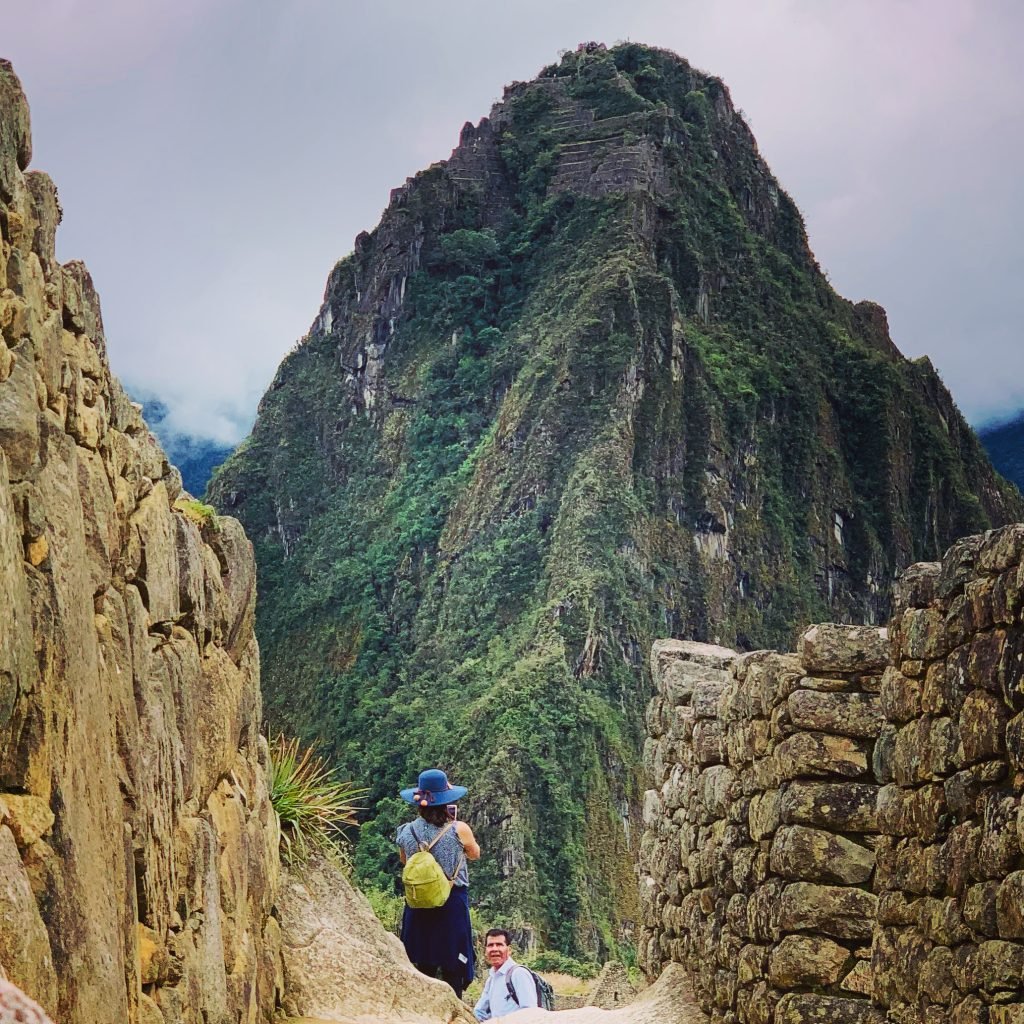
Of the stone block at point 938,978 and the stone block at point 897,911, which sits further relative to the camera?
the stone block at point 897,911

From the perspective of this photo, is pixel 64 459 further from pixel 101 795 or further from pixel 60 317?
pixel 101 795

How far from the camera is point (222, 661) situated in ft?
22.2

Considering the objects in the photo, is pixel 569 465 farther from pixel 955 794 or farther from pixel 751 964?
pixel 955 794

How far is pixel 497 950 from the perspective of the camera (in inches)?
364

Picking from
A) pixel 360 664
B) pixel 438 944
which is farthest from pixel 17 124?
pixel 360 664

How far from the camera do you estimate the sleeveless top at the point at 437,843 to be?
26.7ft

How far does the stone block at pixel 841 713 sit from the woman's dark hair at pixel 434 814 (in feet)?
7.78

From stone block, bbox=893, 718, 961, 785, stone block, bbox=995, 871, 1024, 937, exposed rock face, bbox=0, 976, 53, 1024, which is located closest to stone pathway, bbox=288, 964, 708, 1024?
stone block, bbox=893, 718, 961, 785

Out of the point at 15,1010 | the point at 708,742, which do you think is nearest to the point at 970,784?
the point at 15,1010

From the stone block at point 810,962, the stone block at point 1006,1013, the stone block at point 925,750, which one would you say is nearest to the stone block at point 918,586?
the stone block at point 925,750

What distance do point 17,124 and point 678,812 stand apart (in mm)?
6770

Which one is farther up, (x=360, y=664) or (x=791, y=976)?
(x=360, y=664)

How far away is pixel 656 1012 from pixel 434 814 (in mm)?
1950

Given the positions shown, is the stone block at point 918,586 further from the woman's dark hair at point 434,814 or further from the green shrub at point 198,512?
the woman's dark hair at point 434,814
